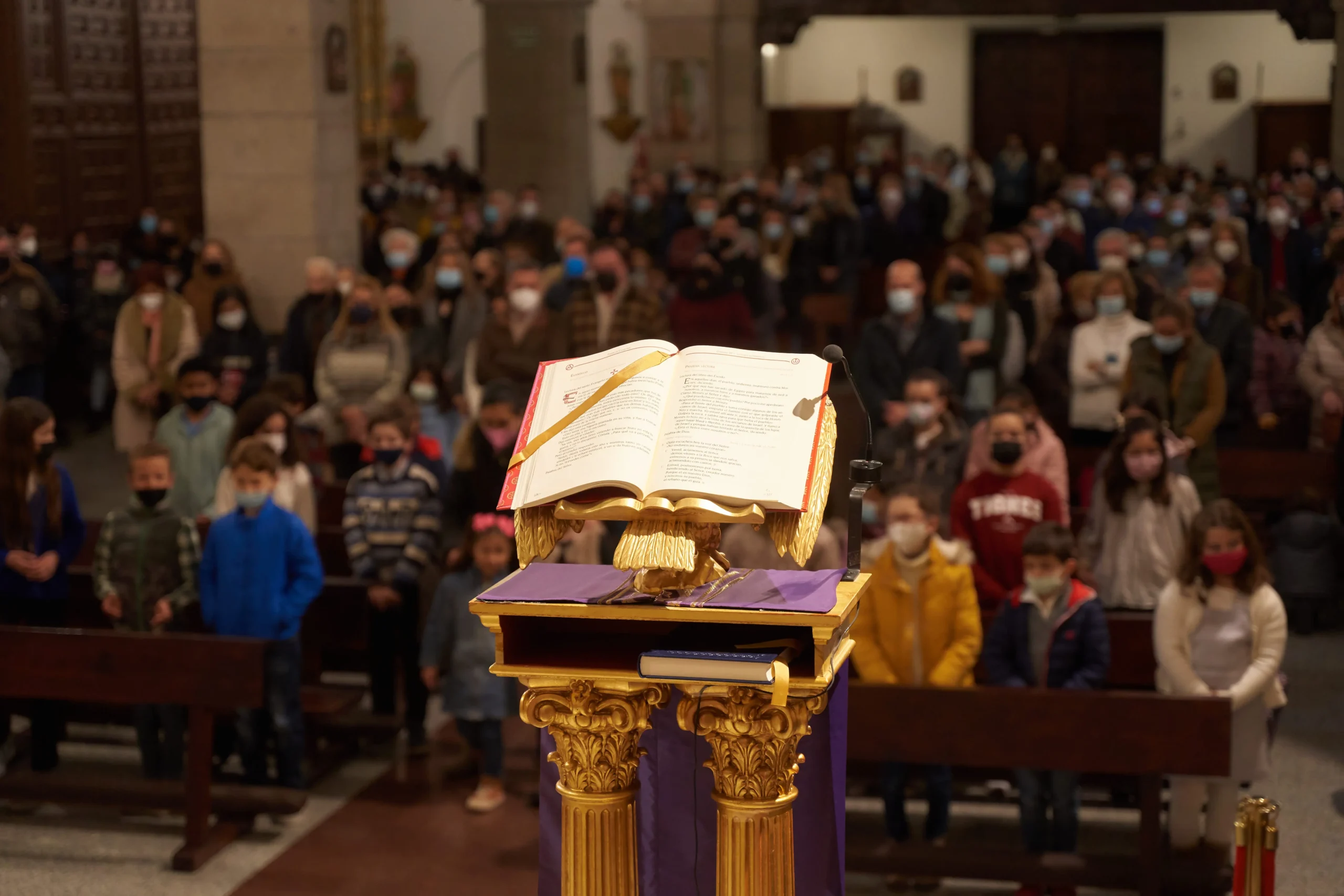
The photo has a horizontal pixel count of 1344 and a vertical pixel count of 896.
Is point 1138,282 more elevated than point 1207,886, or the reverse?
point 1138,282

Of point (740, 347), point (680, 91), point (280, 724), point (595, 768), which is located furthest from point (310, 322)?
point (680, 91)

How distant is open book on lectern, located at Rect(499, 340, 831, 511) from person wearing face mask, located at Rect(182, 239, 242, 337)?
9.03 meters

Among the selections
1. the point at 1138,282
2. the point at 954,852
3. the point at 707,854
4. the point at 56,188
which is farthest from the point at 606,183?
the point at 707,854

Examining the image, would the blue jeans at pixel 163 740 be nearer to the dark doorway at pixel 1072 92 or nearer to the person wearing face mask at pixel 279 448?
the person wearing face mask at pixel 279 448

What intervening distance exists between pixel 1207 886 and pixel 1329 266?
7.70 m

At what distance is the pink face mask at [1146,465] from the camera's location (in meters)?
7.49

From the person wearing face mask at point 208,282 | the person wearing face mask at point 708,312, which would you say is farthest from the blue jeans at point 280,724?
the person wearing face mask at point 208,282

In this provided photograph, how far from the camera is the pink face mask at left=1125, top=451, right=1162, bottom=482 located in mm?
7488

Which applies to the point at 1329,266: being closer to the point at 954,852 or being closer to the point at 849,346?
the point at 849,346

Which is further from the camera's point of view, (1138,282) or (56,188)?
(56,188)

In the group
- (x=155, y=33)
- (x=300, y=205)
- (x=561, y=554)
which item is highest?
(x=155, y=33)

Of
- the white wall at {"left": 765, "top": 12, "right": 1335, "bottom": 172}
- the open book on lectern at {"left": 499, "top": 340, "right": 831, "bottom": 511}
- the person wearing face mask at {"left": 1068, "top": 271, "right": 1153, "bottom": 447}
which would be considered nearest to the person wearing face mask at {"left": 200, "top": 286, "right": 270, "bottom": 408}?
the person wearing face mask at {"left": 1068, "top": 271, "right": 1153, "bottom": 447}

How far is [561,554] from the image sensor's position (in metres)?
7.64

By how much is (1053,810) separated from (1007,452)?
172 cm
